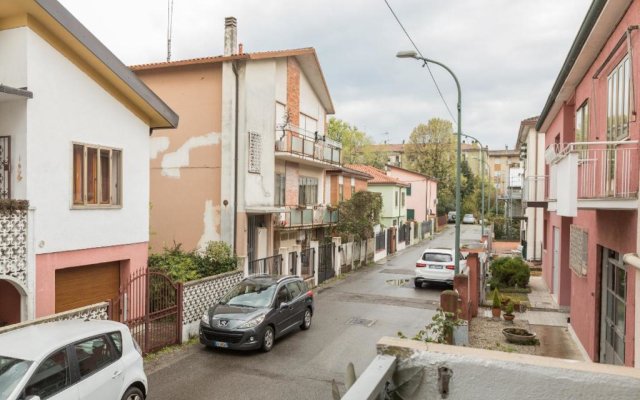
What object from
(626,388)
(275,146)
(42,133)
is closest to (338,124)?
(275,146)

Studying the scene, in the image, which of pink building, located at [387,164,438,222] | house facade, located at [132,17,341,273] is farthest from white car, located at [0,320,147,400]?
pink building, located at [387,164,438,222]

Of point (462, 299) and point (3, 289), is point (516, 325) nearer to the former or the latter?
point (462, 299)

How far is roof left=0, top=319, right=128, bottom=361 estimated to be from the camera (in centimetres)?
601

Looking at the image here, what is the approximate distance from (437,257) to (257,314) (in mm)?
12320

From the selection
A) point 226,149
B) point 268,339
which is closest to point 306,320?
point 268,339

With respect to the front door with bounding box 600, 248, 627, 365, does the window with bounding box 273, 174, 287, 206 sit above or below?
above

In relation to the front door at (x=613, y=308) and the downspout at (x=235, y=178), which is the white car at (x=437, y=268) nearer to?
the downspout at (x=235, y=178)

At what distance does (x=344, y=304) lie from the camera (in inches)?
699

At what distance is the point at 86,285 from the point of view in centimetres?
1136

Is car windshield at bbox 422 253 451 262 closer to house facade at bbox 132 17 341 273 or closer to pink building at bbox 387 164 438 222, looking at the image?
house facade at bbox 132 17 341 273

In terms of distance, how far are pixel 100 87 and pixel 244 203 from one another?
24.4 feet

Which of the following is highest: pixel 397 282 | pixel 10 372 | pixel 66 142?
pixel 66 142

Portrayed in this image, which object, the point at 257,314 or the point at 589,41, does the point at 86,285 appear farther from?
the point at 589,41

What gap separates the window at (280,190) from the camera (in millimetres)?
20859
